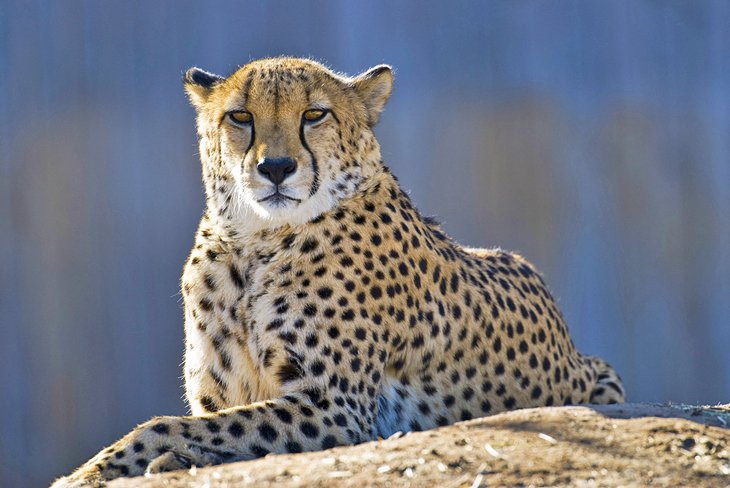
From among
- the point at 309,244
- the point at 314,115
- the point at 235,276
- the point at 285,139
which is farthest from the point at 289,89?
the point at 235,276

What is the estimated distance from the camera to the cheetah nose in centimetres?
415

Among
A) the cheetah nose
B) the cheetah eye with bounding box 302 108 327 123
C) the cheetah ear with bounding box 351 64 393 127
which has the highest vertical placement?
the cheetah ear with bounding box 351 64 393 127

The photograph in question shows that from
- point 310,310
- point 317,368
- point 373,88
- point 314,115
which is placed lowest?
point 317,368

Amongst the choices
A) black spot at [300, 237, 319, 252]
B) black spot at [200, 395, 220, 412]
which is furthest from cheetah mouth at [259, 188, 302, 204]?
black spot at [200, 395, 220, 412]

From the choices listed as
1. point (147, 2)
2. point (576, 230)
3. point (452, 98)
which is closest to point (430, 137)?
point (452, 98)

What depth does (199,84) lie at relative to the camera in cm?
477

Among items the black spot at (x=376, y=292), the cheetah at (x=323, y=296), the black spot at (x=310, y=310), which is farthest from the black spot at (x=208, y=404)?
the black spot at (x=376, y=292)

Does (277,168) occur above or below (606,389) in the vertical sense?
above

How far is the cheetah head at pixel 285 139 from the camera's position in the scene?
4215 mm

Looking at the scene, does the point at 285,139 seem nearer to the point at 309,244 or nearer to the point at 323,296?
the point at 309,244

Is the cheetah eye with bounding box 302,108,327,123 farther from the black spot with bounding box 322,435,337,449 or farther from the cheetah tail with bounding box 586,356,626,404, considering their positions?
the cheetah tail with bounding box 586,356,626,404

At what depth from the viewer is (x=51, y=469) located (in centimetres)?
763

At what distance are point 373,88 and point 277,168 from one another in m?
0.73

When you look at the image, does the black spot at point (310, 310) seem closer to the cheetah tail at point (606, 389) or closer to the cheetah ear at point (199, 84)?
the cheetah ear at point (199, 84)
